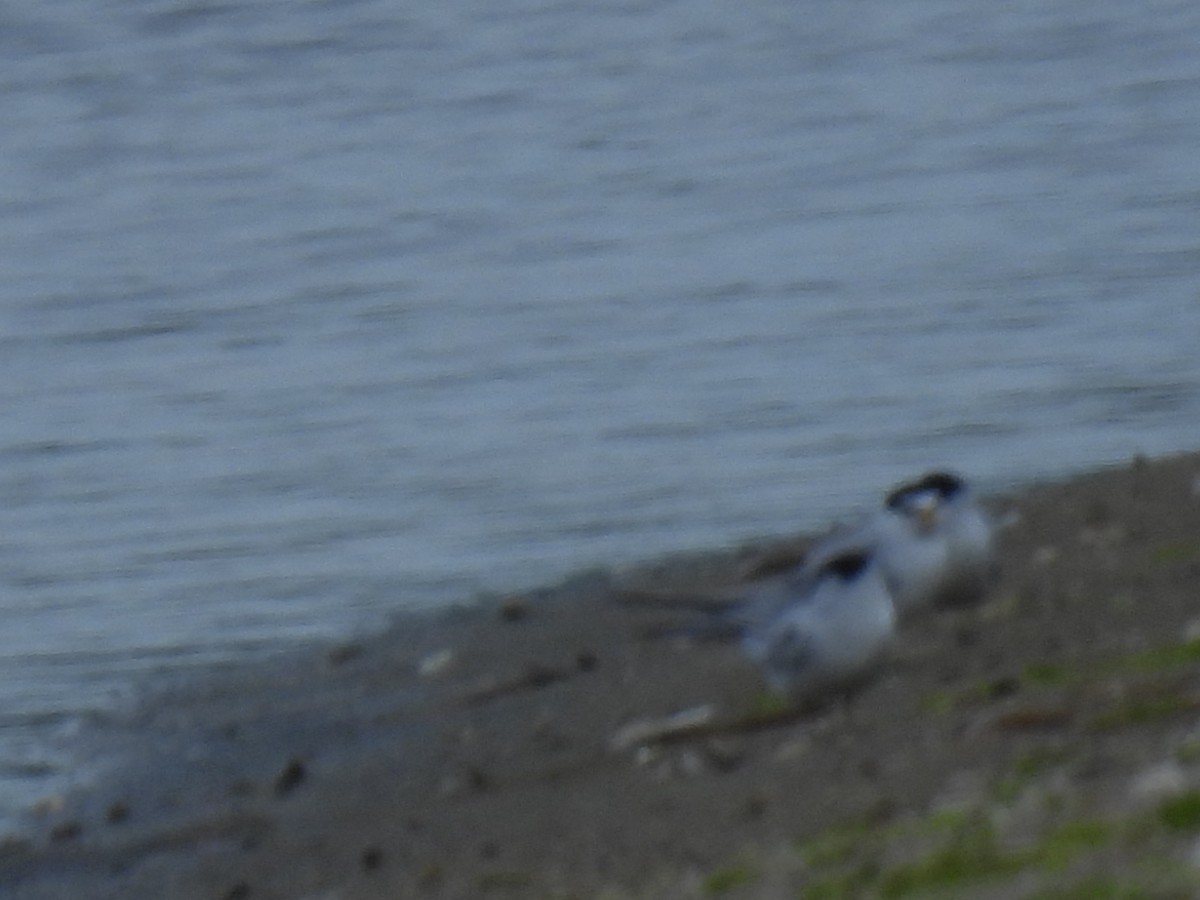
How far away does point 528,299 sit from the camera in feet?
48.1

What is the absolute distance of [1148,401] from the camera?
12.1 metres

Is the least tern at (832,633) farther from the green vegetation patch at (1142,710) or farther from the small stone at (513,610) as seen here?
the small stone at (513,610)

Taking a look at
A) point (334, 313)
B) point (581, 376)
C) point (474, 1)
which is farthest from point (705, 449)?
point (474, 1)

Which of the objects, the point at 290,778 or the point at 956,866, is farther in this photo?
the point at 290,778

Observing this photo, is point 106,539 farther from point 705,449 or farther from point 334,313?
point 334,313

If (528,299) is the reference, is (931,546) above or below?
above

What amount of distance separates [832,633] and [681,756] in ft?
1.40

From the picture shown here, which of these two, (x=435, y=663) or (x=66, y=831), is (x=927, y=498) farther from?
(x=66, y=831)

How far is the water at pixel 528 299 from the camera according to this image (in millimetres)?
10953

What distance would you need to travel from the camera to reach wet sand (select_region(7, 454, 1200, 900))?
5.31 metres

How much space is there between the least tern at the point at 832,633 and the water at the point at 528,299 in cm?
254

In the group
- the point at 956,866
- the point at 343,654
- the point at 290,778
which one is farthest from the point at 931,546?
the point at 956,866

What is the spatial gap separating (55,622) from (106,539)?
92 cm

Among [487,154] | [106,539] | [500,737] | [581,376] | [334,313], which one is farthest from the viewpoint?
[487,154]
